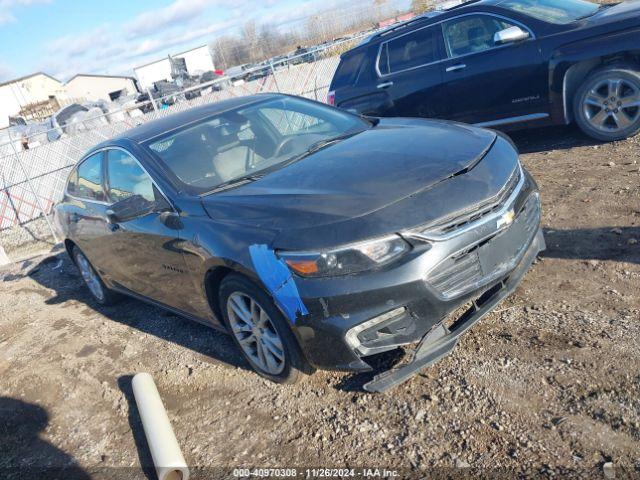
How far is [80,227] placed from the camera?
5613mm

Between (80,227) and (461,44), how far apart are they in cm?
489

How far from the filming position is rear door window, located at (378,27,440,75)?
7160mm

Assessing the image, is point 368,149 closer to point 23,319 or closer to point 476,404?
point 476,404

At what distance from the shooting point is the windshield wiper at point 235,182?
146 inches

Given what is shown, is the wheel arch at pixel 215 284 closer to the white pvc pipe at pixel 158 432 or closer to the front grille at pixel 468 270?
the white pvc pipe at pixel 158 432

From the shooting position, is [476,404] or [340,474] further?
[476,404]

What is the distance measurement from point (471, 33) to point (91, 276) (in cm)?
527

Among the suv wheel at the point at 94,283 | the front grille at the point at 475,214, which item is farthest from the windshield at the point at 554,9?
the suv wheel at the point at 94,283

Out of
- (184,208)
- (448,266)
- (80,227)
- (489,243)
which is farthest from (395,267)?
(80,227)

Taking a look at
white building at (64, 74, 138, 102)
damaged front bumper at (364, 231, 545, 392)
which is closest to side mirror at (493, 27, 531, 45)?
damaged front bumper at (364, 231, 545, 392)

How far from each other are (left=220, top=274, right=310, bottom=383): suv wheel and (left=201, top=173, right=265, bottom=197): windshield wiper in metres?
0.64

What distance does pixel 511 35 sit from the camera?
6184mm

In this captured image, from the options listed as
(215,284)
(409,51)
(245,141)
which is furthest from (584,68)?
(215,284)

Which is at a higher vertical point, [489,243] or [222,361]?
[489,243]
